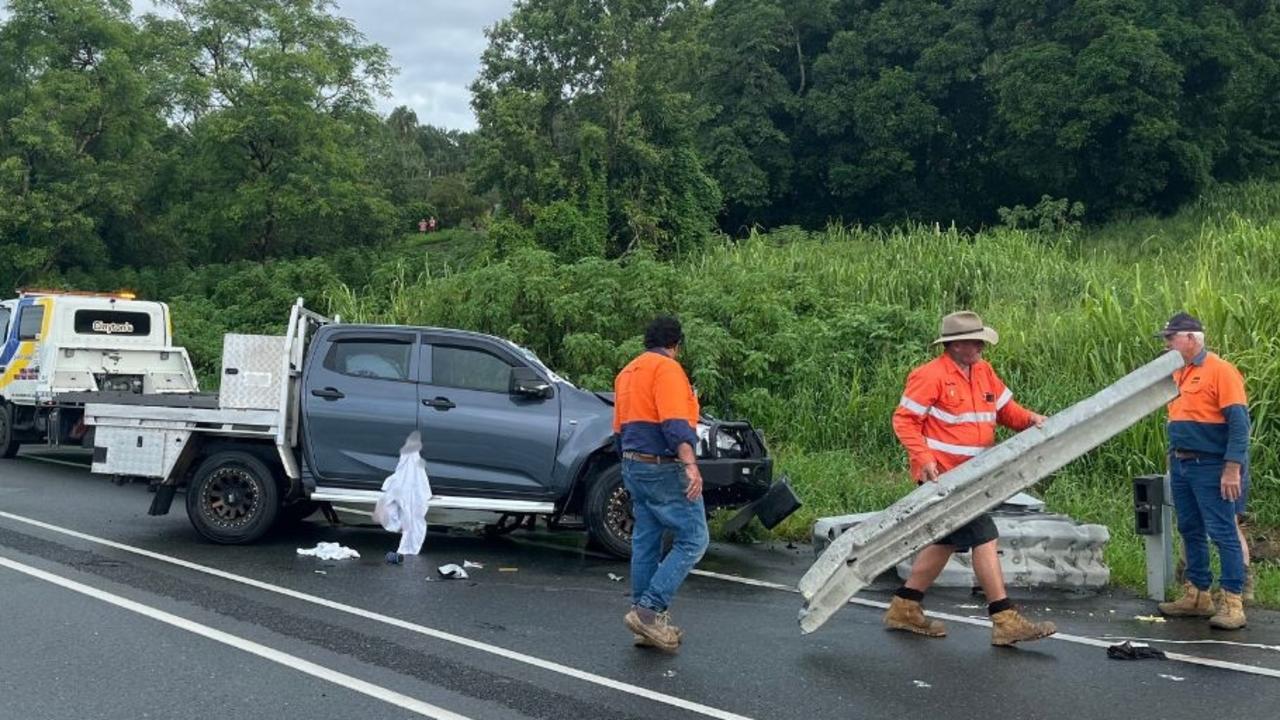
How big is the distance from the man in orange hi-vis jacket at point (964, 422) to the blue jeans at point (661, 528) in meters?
1.23

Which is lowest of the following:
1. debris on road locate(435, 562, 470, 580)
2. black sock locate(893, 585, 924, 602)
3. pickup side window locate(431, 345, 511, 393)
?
debris on road locate(435, 562, 470, 580)

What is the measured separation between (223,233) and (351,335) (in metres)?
23.4

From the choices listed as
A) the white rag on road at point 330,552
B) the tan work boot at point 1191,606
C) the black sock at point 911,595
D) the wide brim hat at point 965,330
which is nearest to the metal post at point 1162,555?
the tan work boot at point 1191,606

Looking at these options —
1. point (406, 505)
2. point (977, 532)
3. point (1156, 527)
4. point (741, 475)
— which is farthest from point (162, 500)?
point (1156, 527)

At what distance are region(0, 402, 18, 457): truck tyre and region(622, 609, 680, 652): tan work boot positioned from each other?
40.9ft

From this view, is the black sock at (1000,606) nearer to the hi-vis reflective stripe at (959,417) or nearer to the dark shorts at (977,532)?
the dark shorts at (977,532)

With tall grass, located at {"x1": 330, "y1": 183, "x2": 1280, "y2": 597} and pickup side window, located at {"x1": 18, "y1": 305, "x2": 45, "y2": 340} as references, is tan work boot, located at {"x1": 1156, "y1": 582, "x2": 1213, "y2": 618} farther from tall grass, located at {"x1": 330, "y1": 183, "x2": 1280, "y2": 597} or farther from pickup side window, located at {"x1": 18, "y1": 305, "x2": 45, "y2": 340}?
pickup side window, located at {"x1": 18, "y1": 305, "x2": 45, "y2": 340}

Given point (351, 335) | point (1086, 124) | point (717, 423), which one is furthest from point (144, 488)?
point (1086, 124)

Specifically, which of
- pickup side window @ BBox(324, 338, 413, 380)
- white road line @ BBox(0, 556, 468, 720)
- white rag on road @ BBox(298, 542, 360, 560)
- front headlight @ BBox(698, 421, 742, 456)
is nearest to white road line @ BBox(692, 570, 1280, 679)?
front headlight @ BBox(698, 421, 742, 456)

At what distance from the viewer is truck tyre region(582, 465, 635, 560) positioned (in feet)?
30.5

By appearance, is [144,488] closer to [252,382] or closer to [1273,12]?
[252,382]

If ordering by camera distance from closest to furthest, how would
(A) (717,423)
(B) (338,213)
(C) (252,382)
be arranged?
(A) (717,423), (C) (252,382), (B) (338,213)

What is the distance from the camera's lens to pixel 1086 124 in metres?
32.2

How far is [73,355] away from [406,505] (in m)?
8.59
